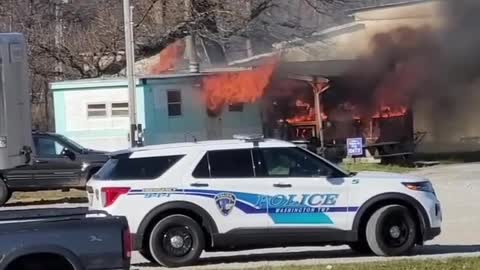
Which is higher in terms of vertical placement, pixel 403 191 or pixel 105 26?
pixel 105 26

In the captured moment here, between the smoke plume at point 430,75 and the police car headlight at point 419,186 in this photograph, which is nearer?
the police car headlight at point 419,186

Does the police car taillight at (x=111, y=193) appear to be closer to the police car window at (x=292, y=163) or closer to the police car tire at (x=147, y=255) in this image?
the police car tire at (x=147, y=255)

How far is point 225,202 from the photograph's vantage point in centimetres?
1430

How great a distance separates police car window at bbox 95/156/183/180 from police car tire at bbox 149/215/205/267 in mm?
669

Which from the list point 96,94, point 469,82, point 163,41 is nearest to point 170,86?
point 96,94

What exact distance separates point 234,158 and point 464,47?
747 inches

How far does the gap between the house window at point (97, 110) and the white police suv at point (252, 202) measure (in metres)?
21.7

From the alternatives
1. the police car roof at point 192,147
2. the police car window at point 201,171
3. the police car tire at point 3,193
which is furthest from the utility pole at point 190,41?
the police car window at point 201,171

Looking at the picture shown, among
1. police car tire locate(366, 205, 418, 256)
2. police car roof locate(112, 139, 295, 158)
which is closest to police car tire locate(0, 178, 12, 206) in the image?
police car roof locate(112, 139, 295, 158)

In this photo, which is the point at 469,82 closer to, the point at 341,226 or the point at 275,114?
the point at 275,114

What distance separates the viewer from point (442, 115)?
3500 centimetres

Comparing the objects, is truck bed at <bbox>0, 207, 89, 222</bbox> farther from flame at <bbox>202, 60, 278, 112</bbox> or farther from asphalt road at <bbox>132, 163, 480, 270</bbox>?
flame at <bbox>202, 60, 278, 112</bbox>

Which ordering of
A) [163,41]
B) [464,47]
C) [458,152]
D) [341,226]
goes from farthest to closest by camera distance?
1. [163,41]
2. [458,152]
3. [464,47]
4. [341,226]

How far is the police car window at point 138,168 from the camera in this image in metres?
14.5
